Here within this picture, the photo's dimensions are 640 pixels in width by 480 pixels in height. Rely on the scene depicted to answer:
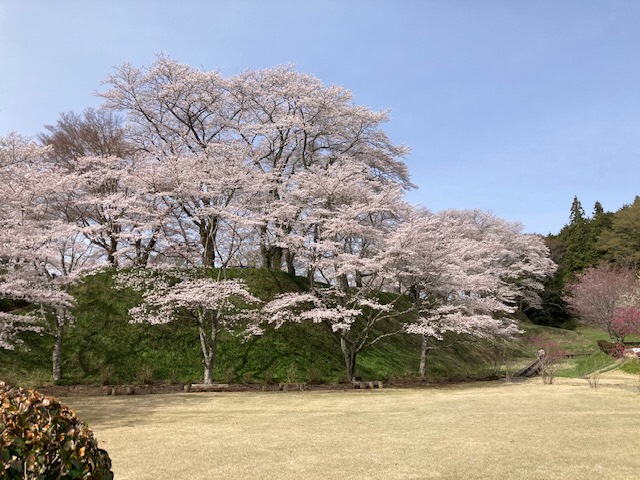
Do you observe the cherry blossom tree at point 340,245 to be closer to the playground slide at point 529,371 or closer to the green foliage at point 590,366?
the playground slide at point 529,371

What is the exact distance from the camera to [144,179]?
21.5 meters

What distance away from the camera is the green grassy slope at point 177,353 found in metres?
20.5

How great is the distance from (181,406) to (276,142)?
20163mm

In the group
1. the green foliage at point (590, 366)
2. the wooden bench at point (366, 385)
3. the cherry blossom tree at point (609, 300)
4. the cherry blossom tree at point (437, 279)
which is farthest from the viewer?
the cherry blossom tree at point (609, 300)

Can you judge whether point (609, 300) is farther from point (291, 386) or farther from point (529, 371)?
point (291, 386)

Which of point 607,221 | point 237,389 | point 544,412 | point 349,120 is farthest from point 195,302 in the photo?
point 607,221

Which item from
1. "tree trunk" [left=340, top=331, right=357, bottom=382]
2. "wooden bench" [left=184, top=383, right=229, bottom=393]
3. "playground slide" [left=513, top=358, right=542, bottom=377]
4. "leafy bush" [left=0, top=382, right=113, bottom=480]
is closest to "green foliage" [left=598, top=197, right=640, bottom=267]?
"playground slide" [left=513, top=358, right=542, bottom=377]

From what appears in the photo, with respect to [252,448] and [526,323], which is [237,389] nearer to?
[252,448]

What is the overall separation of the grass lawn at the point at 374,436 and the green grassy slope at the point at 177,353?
16.7 ft

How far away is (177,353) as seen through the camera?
22.3 meters

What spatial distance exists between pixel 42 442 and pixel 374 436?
7422mm

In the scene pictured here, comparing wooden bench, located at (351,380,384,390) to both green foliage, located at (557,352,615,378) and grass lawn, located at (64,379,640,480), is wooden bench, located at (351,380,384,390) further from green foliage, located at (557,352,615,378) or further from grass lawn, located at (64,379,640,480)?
green foliage, located at (557,352,615,378)

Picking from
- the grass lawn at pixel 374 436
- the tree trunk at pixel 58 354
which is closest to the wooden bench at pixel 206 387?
the grass lawn at pixel 374 436

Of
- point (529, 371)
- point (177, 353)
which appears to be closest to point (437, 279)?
point (529, 371)
